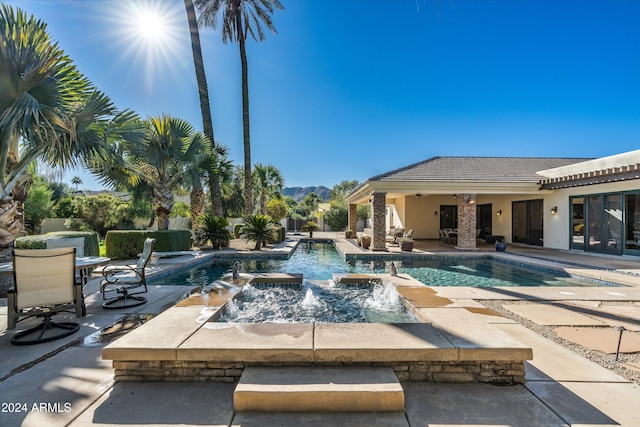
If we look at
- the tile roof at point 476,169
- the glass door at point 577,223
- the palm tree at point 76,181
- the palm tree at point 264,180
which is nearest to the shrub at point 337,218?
the palm tree at point 264,180

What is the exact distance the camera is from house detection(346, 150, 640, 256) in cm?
1027

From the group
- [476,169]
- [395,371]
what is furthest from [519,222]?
[395,371]

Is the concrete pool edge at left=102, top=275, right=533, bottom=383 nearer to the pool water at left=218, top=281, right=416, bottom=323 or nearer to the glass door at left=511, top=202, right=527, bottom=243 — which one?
the pool water at left=218, top=281, right=416, bottom=323

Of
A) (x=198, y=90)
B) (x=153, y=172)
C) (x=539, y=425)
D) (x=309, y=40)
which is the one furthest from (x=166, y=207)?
(x=539, y=425)

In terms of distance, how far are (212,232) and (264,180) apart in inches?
546

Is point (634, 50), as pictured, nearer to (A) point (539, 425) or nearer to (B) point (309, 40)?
(B) point (309, 40)

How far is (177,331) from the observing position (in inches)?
121

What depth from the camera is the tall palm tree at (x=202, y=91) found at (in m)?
14.3

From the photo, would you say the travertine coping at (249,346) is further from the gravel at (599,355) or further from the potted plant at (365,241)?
the potted plant at (365,241)

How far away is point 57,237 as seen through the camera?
756 centimetres

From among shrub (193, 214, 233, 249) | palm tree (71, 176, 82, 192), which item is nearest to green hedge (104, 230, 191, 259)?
shrub (193, 214, 233, 249)

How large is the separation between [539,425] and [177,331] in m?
3.30

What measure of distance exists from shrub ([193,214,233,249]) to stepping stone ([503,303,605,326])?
11407mm

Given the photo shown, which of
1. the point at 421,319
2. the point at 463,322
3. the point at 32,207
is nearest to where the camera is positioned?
the point at 463,322
